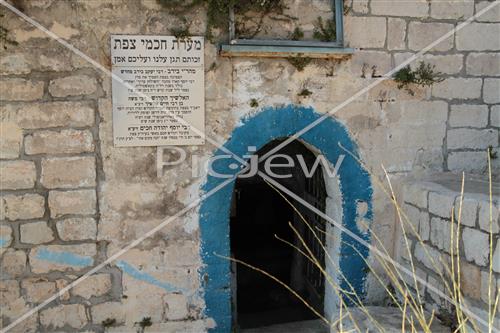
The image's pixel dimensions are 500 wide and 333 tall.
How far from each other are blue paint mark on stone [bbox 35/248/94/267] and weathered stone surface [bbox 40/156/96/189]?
49 centimetres

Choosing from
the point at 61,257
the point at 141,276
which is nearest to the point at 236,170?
the point at 141,276

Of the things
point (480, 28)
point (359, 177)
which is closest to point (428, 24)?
point (480, 28)

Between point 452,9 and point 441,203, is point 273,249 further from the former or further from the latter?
point 452,9

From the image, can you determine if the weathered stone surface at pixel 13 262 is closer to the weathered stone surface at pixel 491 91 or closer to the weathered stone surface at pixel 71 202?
the weathered stone surface at pixel 71 202

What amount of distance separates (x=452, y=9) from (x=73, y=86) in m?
3.13

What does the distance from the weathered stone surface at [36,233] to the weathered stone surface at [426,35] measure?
3.21 meters

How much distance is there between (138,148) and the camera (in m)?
3.20

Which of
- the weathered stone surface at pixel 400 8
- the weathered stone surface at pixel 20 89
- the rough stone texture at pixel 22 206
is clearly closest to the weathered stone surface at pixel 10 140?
the weathered stone surface at pixel 20 89

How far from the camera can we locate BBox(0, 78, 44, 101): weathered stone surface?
301 centimetres

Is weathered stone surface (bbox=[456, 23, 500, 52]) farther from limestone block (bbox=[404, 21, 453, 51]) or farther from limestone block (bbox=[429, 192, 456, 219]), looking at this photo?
limestone block (bbox=[429, 192, 456, 219])

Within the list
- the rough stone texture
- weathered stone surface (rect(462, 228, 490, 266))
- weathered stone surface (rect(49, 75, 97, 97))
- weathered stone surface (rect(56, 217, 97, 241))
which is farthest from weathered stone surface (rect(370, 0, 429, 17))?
the rough stone texture

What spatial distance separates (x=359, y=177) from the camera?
353 cm

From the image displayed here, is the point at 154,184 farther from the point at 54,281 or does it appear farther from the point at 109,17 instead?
the point at 109,17

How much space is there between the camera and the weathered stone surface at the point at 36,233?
10.1ft
